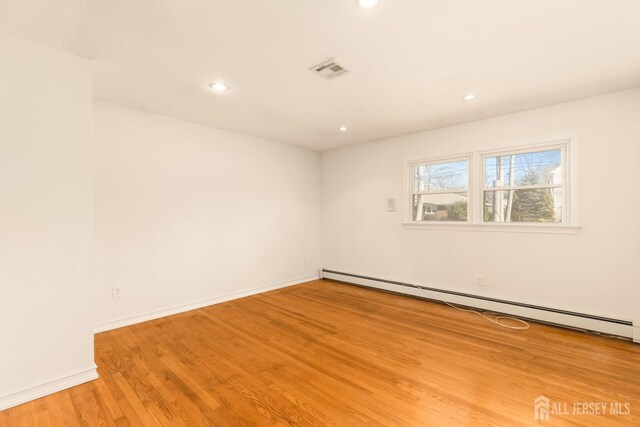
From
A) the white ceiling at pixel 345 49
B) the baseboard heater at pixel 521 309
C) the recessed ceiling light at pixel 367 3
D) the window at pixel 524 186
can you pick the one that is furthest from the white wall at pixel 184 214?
the window at pixel 524 186

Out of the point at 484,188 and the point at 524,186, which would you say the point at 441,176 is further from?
the point at 524,186

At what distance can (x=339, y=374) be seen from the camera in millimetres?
2277

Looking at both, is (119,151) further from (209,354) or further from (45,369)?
(209,354)

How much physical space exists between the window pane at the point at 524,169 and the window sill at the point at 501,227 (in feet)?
1.74

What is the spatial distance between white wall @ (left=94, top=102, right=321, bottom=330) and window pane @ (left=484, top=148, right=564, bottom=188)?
3174 millimetres

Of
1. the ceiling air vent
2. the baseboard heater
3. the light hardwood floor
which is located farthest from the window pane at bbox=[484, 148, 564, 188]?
the ceiling air vent

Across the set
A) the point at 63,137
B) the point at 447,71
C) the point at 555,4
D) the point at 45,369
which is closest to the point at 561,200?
the point at 447,71

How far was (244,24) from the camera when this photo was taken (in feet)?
6.20

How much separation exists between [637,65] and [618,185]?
46.5 inches

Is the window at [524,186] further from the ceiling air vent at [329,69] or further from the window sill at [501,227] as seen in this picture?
the ceiling air vent at [329,69]

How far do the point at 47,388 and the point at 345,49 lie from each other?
3335 mm

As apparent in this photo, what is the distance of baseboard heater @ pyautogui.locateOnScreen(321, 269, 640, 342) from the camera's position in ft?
9.67

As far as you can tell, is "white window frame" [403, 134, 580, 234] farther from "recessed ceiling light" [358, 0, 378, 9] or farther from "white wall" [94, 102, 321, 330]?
"recessed ceiling light" [358, 0, 378, 9]

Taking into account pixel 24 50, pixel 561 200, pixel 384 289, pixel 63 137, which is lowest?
pixel 384 289
